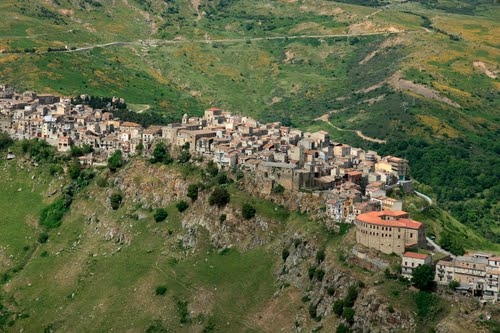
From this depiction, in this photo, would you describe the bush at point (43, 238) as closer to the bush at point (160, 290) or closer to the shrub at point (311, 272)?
the bush at point (160, 290)

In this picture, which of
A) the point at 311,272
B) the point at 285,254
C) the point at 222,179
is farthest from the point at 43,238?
the point at 311,272

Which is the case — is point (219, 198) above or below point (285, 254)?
above

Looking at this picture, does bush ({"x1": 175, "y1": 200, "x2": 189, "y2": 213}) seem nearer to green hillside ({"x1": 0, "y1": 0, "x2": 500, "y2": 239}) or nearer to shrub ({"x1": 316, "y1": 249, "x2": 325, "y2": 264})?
shrub ({"x1": 316, "y1": 249, "x2": 325, "y2": 264})

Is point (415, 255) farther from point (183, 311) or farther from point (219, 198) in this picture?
point (219, 198)

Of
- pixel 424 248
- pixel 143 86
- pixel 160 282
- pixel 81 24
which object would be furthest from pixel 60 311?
pixel 81 24

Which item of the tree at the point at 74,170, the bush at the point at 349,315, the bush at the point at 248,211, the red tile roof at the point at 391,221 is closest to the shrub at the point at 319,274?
the red tile roof at the point at 391,221

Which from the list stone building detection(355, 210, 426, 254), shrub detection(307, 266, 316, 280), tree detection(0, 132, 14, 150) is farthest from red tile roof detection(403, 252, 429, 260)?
tree detection(0, 132, 14, 150)

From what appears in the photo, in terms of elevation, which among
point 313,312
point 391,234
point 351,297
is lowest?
point 313,312
